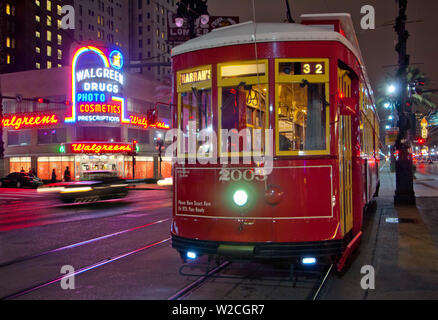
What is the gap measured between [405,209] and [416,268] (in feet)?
27.4

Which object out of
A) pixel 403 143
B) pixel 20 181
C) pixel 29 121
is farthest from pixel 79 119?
pixel 403 143

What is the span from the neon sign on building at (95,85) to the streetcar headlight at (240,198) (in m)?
34.8

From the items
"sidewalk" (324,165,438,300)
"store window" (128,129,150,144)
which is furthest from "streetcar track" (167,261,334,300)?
"store window" (128,129,150,144)

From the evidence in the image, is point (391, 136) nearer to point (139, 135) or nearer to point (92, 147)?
point (92, 147)

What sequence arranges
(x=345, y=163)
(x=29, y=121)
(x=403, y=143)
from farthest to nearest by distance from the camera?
(x=29, y=121), (x=403, y=143), (x=345, y=163)

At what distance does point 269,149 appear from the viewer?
5.54m

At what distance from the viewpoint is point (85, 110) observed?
38.1 meters

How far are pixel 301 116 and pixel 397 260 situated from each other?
3590 mm

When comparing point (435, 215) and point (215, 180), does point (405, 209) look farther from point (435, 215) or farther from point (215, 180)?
point (215, 180)

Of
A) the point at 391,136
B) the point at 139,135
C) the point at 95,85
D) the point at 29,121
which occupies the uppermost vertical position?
the point at 95,85

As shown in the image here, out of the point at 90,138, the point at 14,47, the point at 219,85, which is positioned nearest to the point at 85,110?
the point at 90,138

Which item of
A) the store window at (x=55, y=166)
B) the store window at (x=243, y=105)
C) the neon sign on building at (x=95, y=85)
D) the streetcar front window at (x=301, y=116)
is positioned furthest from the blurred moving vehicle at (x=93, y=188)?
the store window at (x=55, y=166)
